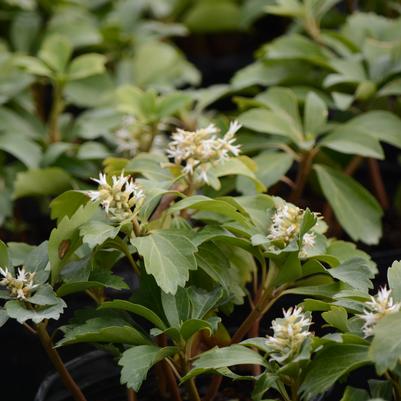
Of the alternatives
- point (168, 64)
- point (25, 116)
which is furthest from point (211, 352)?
point (168, 64)

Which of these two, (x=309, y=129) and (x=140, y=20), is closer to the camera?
(x=309, y=129)

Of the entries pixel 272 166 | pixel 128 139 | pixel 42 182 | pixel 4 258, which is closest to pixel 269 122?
pixel 272 166

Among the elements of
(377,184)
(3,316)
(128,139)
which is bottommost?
(377,184)

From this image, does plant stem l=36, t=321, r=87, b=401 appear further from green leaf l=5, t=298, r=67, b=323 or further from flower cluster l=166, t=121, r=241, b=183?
flower cluster l=166, t=121, r=241, b=183

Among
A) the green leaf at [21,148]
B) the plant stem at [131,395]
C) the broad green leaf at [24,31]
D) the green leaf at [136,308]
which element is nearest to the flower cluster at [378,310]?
the green leaf at [136,308]

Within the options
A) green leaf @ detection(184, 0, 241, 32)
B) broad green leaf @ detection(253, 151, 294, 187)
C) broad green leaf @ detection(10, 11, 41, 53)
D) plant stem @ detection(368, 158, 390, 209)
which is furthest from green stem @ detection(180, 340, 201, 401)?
green leaf @ detection(184, 0, 241, 32)

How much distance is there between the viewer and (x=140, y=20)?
77.5 inches

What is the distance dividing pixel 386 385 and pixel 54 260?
1.20 ft

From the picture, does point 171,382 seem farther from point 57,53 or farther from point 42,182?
point 57,53

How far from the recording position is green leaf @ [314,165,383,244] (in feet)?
4.01

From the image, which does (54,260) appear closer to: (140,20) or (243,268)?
(243,268)

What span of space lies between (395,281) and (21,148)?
0.79 meters

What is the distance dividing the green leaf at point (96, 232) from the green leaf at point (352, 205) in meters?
0.46

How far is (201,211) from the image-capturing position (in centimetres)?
105
